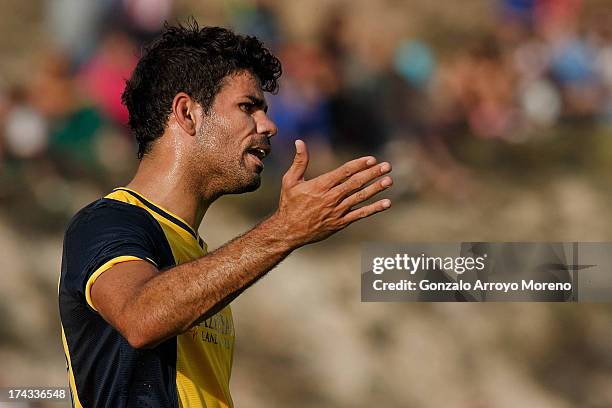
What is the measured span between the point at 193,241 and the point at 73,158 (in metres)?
3.68

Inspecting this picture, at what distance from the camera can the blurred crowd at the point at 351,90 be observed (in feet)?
19.8

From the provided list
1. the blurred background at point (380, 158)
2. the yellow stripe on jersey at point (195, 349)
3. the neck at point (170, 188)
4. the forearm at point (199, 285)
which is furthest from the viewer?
the blurred background at point (380, 158)

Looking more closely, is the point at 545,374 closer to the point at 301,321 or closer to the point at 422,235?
the point at 422,235

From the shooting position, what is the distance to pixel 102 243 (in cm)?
232

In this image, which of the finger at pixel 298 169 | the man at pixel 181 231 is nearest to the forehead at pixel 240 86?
the man at pixel 181 231

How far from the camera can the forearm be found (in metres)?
2.16

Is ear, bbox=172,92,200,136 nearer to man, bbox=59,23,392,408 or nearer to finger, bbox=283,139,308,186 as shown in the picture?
man, bbox=59,23,392,408

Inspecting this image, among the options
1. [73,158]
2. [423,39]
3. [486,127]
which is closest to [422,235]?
[486,127]

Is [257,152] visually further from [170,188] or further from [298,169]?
[298,169]

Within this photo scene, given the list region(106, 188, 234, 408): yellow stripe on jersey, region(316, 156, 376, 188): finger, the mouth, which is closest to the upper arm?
region(106, 188, 234, 408): yellow stripe on jersey

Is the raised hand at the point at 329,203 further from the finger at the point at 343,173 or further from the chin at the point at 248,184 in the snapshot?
the chin at the point at 248,184

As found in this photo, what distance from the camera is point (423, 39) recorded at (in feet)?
20.2

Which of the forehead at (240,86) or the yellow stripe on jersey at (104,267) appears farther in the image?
the forehead at (240,86)

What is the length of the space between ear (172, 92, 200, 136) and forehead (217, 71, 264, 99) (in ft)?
0.27
